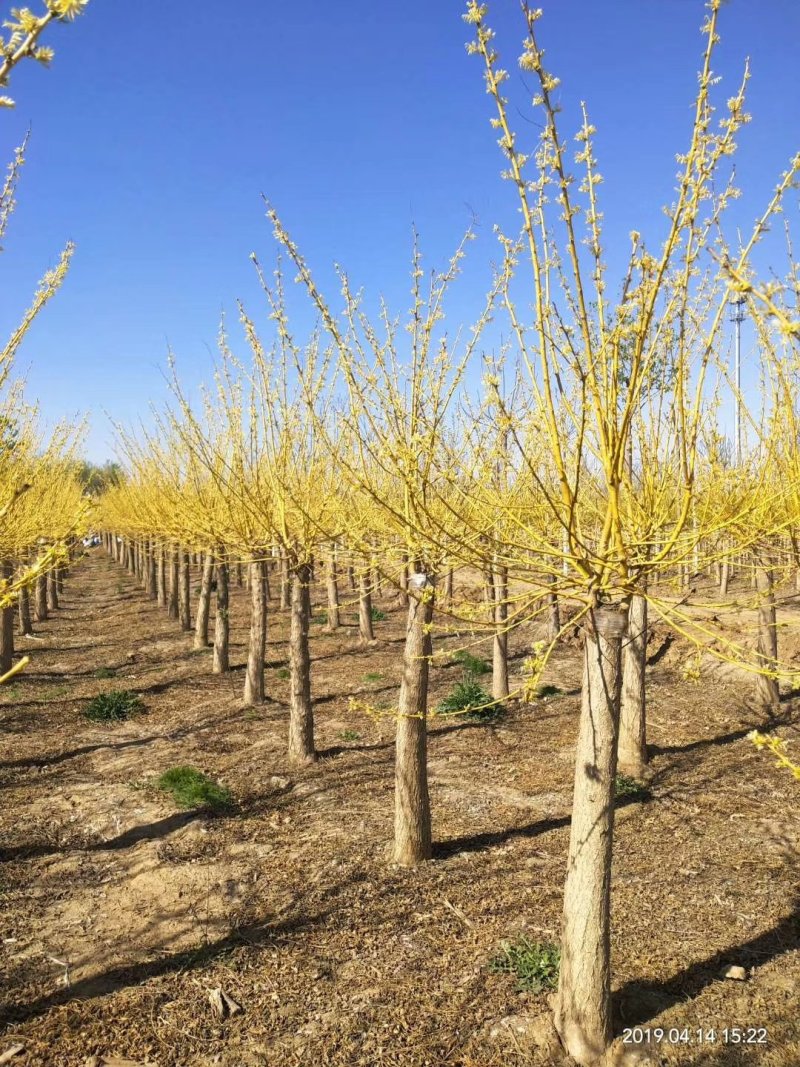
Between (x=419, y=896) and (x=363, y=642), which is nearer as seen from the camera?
(x=419, y=896)

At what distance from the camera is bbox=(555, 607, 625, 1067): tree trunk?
10.9 feet

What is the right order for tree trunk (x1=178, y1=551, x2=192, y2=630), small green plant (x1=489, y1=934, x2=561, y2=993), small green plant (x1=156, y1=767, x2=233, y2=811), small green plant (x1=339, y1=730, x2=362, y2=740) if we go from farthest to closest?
1. tree trunk (x1=178, y1=551, x2=192, y2=630)
2. small green plant (x1=339, y1=730, x2=362, y2=740)
3. small green plant (x1=156, y1=767, x2=233, y2=811)
4. small green plant (x1=489, y1=934, x2=561, y2=993)

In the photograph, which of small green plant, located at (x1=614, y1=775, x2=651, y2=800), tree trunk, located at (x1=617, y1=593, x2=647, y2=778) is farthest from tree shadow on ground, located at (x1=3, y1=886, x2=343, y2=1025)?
tree trunk, located at (x1=617, y1=593, x2=647, y2=778)

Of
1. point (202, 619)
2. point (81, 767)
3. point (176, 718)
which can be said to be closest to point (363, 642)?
point (202, 619)

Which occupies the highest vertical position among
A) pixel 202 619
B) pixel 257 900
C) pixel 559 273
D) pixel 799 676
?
pixel 559 273

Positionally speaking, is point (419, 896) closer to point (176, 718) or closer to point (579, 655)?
point (176, 718)

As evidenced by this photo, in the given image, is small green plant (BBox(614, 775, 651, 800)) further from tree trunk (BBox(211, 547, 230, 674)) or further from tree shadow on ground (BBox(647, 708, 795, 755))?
tree trunk (BBox(211, 547, 230, 674))

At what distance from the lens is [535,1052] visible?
352cm

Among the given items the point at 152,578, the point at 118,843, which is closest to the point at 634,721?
the point at 118,843

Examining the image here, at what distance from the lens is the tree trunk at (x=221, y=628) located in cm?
1277

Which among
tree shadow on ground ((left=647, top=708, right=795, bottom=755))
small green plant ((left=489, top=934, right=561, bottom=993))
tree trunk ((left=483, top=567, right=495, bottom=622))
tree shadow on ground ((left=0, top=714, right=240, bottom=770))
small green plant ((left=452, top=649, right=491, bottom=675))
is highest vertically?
tree trunk ((left=483, top=567, right=495, bottom=622))

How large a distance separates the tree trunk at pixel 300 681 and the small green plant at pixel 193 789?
1.06 meters

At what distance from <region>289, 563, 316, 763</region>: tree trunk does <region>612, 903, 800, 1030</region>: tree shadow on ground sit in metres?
4.95

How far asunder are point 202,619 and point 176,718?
531 cm
